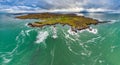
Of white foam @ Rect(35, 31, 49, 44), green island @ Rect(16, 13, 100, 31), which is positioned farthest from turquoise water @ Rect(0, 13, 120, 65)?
green island @ Rect(16, 13, 100, 31)

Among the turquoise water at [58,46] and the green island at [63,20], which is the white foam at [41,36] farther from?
the green island at [63,20]

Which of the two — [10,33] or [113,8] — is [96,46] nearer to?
[10,33]

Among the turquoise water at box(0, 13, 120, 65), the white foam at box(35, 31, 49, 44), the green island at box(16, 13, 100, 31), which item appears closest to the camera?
the turquoise water at box(0, 13, 120, 65)

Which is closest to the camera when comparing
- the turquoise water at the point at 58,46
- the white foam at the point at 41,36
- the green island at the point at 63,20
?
the turquoise water at the point at 58,46

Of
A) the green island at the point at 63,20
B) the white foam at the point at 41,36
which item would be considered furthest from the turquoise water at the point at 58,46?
the green island at the point at 63,20

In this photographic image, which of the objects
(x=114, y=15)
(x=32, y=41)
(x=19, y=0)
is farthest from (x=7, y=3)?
(x=114, y=15)

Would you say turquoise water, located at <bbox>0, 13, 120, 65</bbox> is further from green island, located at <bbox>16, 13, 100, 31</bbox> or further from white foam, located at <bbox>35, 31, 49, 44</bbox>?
green island, located at <bbox>16, 13, 100, 31</bbox>

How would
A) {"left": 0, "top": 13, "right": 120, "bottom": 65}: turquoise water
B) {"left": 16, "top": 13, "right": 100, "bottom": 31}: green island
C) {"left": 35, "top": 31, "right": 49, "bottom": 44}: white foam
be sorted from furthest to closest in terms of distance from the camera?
{"left": 16, "top": 13, "right": 100, "bottom": 31}: green island → {"left": 35, "top": 31, "right": 49, "bottom": 44}: white foam → {"left": 0, "top": 13, "right": 120, "bottom": 65}: turquoise water
